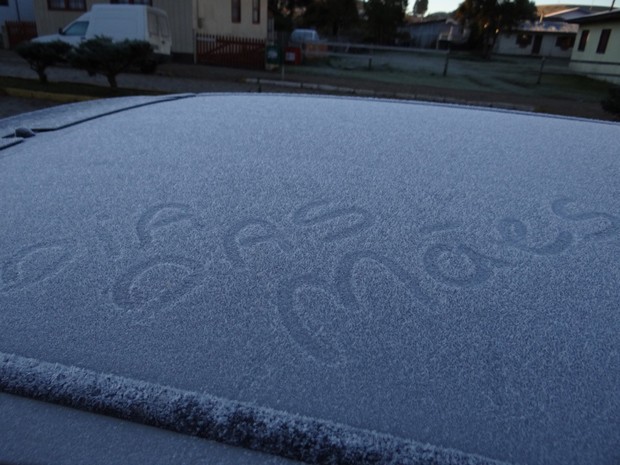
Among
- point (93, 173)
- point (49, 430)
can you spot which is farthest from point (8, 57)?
point (49, 430)

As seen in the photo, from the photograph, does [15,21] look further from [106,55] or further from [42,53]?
[106,55]

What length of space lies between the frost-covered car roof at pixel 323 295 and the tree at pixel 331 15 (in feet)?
117

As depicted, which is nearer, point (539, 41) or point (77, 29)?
point (77, 29)

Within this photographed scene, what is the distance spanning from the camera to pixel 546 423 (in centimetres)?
87

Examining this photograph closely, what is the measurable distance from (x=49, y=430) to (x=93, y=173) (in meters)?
1.01

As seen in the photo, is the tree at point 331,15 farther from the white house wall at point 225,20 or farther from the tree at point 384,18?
the white house wall at point 225,20

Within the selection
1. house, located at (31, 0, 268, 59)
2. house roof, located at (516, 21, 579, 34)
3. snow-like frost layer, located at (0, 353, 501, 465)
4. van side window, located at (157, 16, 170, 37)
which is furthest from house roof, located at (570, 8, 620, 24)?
snow-like frost layer, located at (0, 353, 501, 465)

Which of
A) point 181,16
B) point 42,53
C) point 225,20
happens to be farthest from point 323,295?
point 225,20

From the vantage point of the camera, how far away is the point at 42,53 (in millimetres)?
9031

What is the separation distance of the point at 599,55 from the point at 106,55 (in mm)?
19165

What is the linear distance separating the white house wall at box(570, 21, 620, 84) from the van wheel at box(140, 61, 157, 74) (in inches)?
529

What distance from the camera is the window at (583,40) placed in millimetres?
21609

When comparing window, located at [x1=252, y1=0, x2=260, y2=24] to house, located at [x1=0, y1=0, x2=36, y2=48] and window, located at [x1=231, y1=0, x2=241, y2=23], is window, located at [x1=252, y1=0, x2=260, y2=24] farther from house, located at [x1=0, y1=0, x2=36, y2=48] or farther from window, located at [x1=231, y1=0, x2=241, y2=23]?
house, located at [x1=0, y1=0, x2=36, y2=48]

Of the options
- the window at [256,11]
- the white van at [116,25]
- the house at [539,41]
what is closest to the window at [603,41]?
the window at [256,11]
